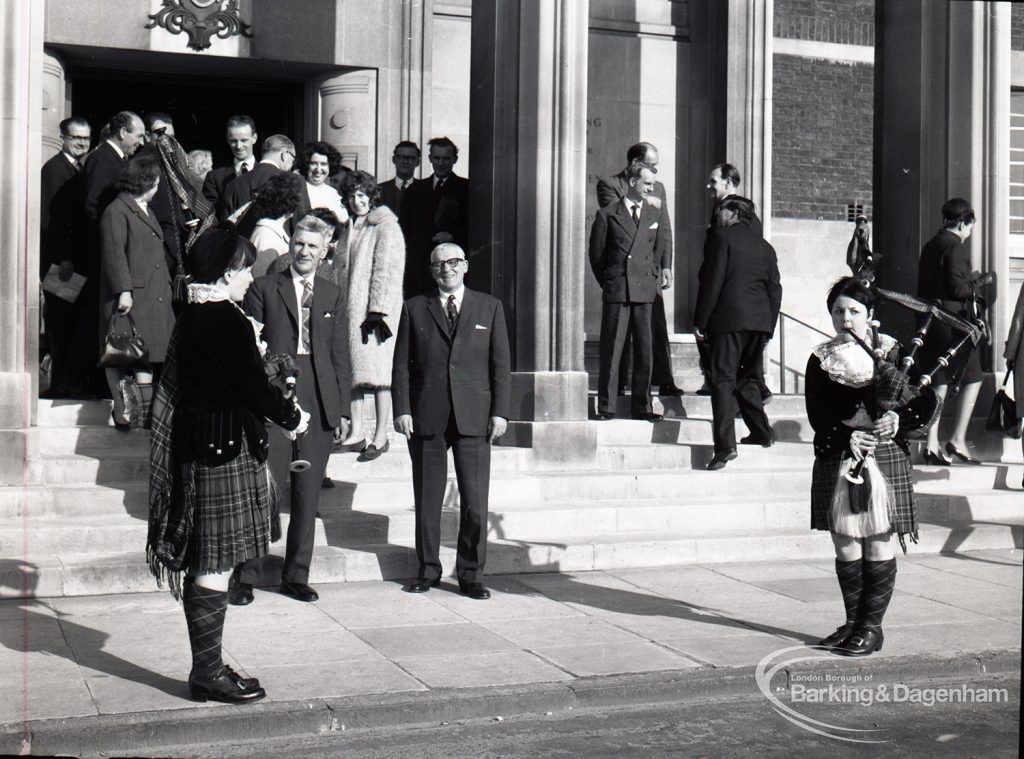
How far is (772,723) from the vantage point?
5.83 m

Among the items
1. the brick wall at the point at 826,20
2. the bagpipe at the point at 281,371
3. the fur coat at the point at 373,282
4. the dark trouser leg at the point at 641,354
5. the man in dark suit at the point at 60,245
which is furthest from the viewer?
Answer: the brick wall at the point at 826,20

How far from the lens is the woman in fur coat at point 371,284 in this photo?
9484mm

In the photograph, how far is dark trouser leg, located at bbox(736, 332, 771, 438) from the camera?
10531 mm

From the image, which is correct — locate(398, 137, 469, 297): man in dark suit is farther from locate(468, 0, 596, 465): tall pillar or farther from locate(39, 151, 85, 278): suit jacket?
locate(39, 151, 85, 278): suit jacket

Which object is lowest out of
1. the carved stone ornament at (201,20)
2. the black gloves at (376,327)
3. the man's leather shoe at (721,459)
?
the man's leather shoe at (721,459)

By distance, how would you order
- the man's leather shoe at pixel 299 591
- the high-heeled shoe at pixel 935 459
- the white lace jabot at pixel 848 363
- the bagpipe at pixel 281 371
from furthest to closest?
the high-heeled shoe at pixel 935 459 < the man's leather shoe at pixel 299 591 < the white lace jabot at pixel 848 363 < the bagpipe at pixel 281 371

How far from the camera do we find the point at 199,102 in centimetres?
1447

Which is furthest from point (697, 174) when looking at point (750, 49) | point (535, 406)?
point (535, 406)

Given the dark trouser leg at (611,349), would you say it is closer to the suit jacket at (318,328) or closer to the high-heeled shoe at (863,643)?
the suit jacket at (318,328)

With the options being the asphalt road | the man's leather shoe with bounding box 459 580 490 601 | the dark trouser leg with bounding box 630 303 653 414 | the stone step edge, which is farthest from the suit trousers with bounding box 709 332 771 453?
the asphalt road

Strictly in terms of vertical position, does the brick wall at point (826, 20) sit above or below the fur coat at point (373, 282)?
above

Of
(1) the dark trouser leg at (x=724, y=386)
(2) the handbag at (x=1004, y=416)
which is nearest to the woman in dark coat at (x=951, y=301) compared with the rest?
(2) the handbag at (x=1004, y=416)

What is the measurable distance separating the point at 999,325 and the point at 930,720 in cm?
756

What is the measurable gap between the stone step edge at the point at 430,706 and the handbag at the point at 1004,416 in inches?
157
